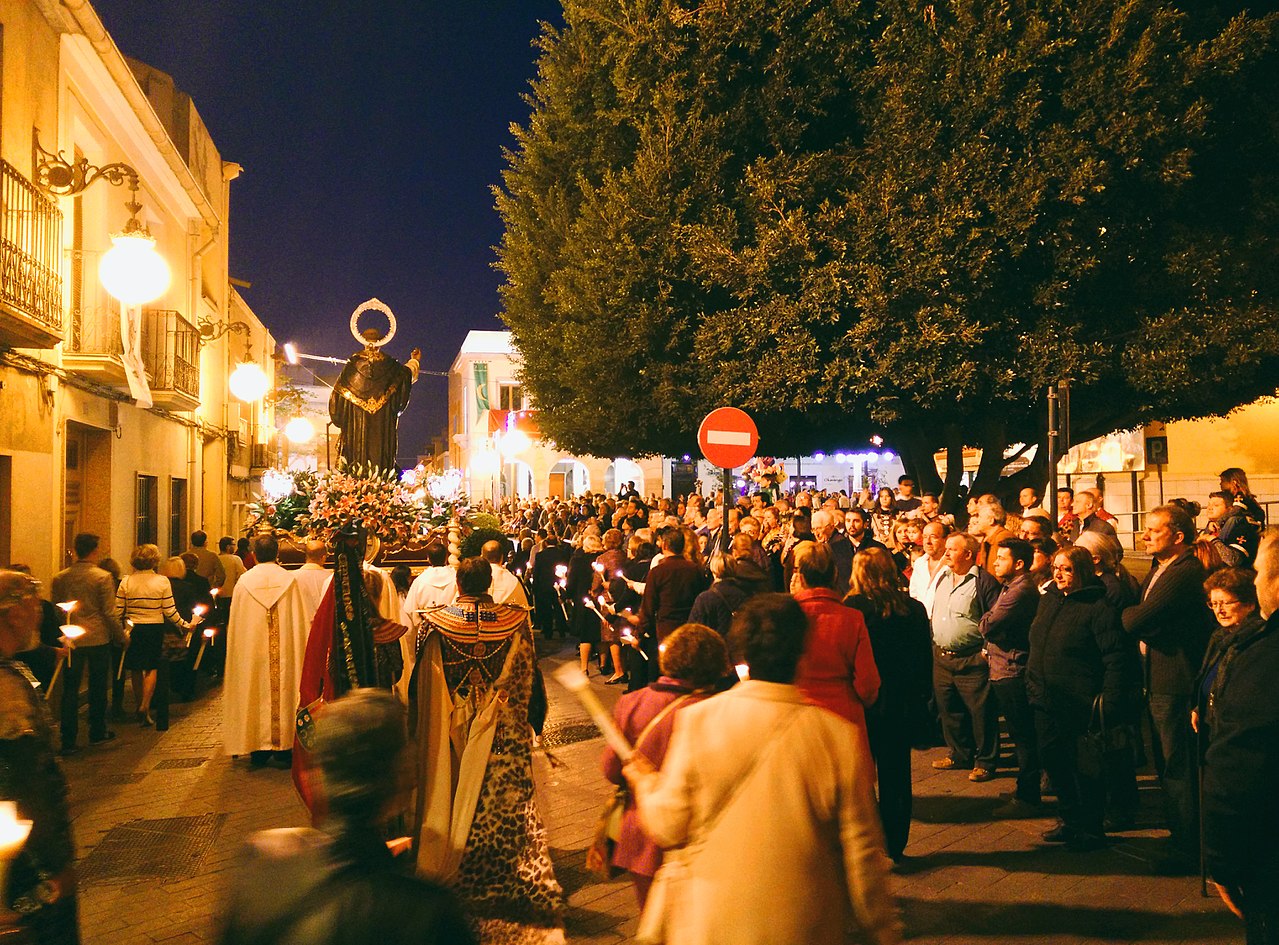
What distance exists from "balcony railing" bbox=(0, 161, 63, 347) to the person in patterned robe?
242 inches

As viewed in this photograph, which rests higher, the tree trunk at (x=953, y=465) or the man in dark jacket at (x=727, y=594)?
the tree trunk at (x=953, y=465)

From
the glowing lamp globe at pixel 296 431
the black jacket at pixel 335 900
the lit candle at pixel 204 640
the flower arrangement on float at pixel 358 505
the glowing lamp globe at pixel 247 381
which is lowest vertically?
the lit candle at pixel 204 640

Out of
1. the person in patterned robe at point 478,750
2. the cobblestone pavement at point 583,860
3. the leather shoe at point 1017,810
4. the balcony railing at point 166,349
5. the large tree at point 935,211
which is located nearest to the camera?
the cobblestone pavement at point 583,860

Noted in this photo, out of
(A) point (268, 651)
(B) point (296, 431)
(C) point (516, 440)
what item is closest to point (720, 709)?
(A) point (268, 651)

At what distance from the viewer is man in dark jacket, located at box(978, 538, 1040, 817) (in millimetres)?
6270

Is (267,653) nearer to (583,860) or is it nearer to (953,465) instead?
(583,860)

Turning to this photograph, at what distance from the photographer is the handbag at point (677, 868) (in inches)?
103

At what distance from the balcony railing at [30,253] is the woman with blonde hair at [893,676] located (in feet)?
25.4

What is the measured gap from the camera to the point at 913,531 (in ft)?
30.5

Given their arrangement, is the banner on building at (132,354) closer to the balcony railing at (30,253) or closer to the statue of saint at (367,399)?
the balcony railing at (30,253)

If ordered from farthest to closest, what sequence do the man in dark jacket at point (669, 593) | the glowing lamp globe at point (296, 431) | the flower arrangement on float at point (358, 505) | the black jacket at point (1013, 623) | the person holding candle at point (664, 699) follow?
the glowing lamp globe at point (296, 431)
the flower arrangement on float at point (358, 505)
the man in dark jacket at point (669, 593)
the black jacket at point (1013, 623)
the person holding candle at point (664, 699)

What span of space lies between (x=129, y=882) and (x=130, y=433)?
1087 centimetres

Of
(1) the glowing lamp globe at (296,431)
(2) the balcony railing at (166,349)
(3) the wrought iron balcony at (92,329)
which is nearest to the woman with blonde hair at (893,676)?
(3) the wrought iron balcony at (92,329)

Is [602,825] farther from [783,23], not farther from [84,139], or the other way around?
[84,139]
